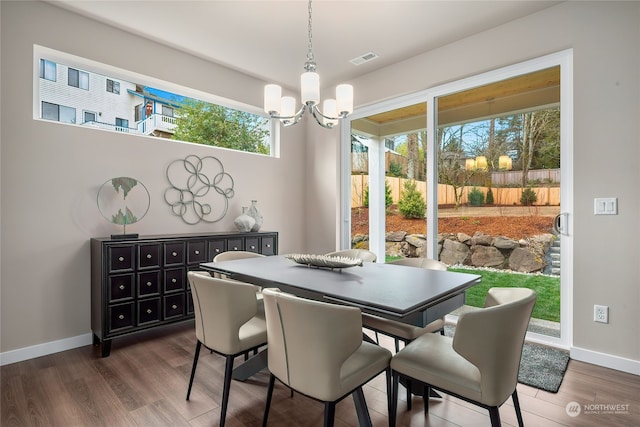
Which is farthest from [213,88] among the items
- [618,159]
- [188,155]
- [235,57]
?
[618,159]

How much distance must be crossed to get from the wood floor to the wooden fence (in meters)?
1.33

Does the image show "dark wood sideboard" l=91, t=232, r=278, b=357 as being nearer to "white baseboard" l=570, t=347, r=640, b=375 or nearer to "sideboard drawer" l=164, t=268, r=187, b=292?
"sideboard drawer" l=164, t=268, r=187, b=292

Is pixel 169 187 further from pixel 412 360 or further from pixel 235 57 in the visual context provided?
pixel 412 360

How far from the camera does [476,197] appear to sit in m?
3.28

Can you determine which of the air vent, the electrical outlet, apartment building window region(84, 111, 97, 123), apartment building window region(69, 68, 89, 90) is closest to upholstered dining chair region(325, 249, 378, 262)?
the electrical outlet

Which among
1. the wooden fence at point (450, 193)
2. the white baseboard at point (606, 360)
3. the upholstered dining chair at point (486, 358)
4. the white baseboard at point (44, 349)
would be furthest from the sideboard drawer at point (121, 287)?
the white baseboard at point (606, 360)

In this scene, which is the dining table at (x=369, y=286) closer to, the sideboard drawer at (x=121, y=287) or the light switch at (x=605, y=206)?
the sideboard drawer at (x=121, y=287)

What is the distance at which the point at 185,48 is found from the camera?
3387 millimetres

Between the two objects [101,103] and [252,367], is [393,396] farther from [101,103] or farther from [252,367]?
A: [101,103]

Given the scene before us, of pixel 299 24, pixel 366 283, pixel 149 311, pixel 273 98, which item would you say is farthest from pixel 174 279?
pixel 299 24

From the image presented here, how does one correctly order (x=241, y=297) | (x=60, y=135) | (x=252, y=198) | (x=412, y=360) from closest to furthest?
1. (x=412, y=360)
2. (x=241, y=297)
3. (x=60, y=135)
4. (x=252, y=198)

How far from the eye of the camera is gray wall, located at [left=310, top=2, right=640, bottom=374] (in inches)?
93.0

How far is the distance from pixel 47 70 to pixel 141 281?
1.95 meters

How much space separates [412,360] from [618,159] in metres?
2.25
